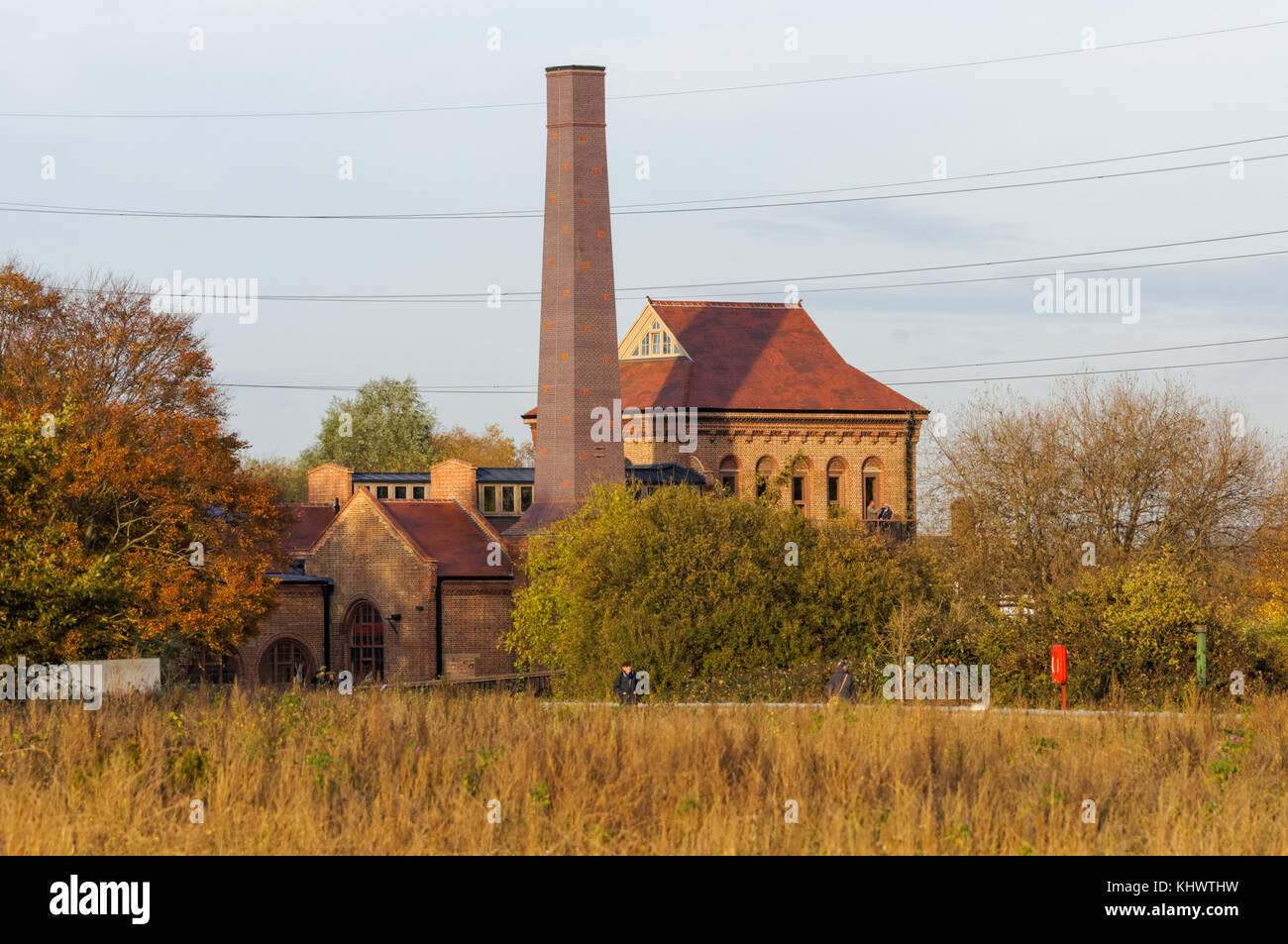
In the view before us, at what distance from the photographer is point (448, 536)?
61094 mm

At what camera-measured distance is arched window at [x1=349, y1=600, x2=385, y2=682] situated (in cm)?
5903

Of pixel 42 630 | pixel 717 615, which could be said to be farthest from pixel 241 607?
pixel 42 630

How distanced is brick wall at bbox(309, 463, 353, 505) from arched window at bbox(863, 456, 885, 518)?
24.9 metres

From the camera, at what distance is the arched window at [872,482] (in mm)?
74688

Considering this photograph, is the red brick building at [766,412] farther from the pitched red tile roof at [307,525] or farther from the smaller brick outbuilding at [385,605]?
the smaller brick outbuilding at [385,605]

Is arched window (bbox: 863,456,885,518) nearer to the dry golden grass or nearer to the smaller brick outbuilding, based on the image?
the smaller brick outbuilding

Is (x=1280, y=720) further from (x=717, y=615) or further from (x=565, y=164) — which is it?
(x=565, y=164)

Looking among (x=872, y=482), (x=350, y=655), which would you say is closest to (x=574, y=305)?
(x=350, y=655)

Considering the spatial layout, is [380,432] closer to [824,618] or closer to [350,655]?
[350,655]

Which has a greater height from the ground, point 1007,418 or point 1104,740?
point 1007,418

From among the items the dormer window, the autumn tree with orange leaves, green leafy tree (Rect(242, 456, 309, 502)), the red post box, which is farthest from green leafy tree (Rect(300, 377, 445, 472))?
the red post box

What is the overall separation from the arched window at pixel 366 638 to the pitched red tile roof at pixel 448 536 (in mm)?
3292
